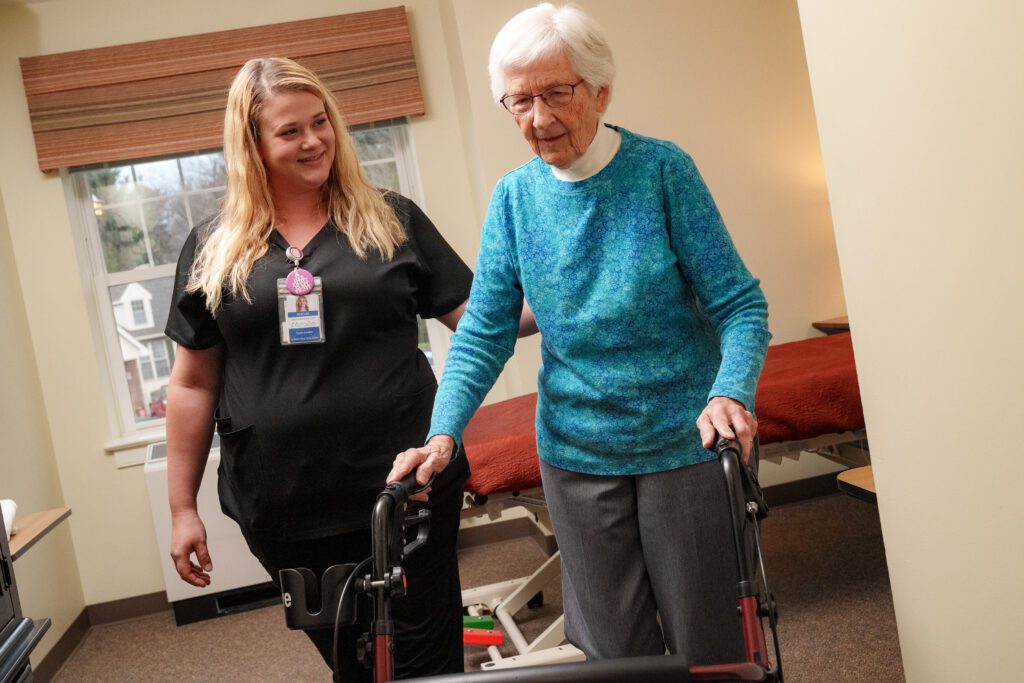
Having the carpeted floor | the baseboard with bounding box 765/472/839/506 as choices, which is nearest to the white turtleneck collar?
the carpeted floor

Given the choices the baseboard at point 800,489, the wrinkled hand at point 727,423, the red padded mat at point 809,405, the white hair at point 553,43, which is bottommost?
the baseboard at point 800,489

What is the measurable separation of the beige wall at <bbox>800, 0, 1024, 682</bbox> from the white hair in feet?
1.26

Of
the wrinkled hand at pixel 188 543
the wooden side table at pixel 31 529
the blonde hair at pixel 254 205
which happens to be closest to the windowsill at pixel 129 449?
the wooden side table at pixel 31 529

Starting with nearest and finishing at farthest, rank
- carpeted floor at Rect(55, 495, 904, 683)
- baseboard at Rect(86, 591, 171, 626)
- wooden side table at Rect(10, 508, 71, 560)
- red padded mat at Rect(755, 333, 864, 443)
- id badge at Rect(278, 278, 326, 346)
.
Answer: id badge at Rect(278, 278, 326, 346) < wooden side table at Rect(10, 508, 71, 560) < carpeted floor at Rect(55, 495, 904, 683) < red padded mat at Rect(755, 333, 864, 443) < baseboard at Rect(86, 591, 171, 626)

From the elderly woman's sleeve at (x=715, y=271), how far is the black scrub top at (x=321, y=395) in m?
0.51

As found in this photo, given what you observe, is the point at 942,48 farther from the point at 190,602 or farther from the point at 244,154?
the point at 190,602

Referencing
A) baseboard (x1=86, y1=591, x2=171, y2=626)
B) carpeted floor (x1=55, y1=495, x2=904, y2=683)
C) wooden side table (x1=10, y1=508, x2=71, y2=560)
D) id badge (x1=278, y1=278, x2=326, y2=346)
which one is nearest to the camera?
id badge (x1=278, y1=278, x2=326, y2=346)

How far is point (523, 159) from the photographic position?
13.2ft

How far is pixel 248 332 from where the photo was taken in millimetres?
1596

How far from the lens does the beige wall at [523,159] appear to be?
4.10m

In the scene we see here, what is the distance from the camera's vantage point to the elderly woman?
1318mm

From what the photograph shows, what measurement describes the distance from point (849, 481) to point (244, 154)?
5.40ft

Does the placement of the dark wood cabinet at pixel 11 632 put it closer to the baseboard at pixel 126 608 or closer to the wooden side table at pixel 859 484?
the wooden side table at pixel 859 484

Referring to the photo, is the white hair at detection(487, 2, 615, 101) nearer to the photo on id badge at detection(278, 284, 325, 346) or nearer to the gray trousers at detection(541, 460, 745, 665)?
the photo on id badge at detection(278, 284, 325, 346)
